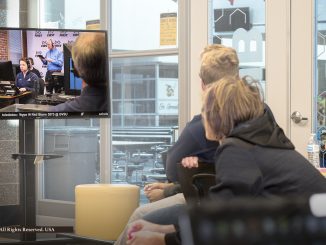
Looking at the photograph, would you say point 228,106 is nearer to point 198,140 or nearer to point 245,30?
point 198,140

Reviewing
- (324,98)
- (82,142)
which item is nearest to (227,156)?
(324,98)

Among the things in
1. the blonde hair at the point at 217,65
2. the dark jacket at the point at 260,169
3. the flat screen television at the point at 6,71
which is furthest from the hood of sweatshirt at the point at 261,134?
the flat screen television at the point at 6,71

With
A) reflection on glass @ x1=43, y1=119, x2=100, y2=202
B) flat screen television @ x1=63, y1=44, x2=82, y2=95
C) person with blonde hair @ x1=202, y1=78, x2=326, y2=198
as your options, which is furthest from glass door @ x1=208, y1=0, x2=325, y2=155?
person with blonde hair @ x1=202, y1=78, x2=326, y2=198

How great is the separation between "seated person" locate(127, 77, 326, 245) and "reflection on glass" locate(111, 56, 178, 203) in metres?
2.29

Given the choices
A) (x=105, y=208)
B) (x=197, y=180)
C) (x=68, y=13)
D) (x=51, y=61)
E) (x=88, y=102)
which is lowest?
(x=105, y=208)

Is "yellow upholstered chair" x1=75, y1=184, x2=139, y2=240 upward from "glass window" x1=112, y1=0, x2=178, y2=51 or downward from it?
downward

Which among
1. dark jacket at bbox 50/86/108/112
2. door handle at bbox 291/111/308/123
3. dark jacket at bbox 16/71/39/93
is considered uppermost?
dark jacket at bbox 16/71/39/93

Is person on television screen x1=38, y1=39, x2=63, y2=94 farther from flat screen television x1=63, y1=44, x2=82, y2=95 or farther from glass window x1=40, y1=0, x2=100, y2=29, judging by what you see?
glass window x1=40, y1=0, x2=100, y2=29

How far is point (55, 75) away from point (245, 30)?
1380 millimetres

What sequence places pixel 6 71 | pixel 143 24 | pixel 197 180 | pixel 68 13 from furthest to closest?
pixel 68 13
pixel 143 24
pixel 6 71
pixel 197 180

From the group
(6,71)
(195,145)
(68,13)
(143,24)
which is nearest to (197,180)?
(195,145)

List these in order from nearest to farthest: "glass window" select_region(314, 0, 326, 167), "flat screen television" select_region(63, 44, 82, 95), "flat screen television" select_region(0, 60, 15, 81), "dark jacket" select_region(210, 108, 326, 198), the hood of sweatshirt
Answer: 1. "dark jacket" select_region(210, 108, 326, 198)
2. the hood of sweatshirt
3. "glass window" select_region(314, 0, 326, 167)
4. "flat screen television" select_region(0, 60, 15, 81)
5. "flat screen television" select_region(63, 44, 82, 95)

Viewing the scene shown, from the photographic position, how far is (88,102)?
357 cm

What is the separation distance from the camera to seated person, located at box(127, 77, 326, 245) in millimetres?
1390
